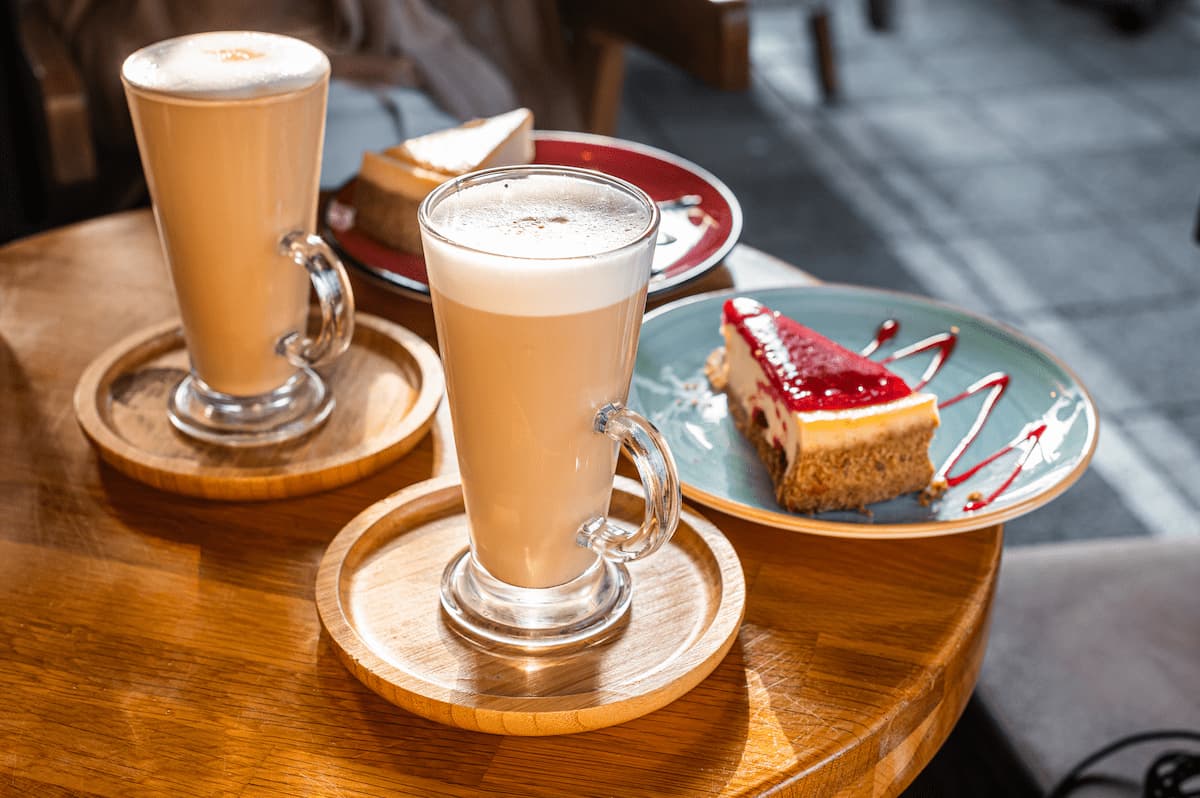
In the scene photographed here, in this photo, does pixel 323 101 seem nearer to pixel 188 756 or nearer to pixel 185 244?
pixel 185 244

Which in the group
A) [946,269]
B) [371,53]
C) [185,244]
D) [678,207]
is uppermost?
[185,244]

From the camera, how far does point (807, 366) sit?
0.88 metres

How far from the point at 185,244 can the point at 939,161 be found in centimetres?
273

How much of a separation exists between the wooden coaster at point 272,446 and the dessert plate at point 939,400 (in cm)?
17

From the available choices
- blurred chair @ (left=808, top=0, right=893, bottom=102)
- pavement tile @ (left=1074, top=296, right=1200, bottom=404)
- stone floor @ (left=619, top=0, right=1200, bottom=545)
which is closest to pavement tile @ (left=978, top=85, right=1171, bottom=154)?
stone floor @ (left=619, top=0, right=1200, bottom=545)

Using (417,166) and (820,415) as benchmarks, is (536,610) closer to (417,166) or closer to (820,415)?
(820,415)

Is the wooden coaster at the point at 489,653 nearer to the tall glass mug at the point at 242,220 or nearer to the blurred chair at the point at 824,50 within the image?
the tall glass mug at the point at 242,220

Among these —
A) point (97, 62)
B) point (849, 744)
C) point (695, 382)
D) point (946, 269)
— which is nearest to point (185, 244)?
point (695, 382)

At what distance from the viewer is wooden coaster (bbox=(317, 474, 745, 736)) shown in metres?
0.59

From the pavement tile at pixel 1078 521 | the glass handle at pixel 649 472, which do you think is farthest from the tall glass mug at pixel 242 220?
the pavement tile at pixel 1078 521

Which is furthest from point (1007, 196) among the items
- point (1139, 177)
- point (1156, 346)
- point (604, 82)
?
point (604, 82)

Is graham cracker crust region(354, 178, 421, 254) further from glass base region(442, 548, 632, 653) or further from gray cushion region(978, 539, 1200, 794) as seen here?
gray cushion region(978, 539, 1200, 794)

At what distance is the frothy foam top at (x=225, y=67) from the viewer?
2.35 feet

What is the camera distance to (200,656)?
2.14ft
